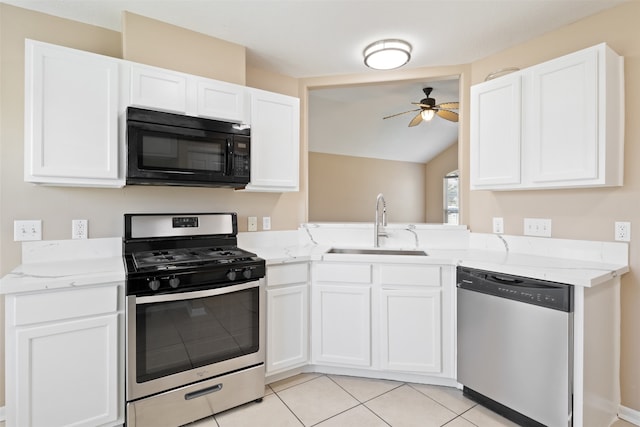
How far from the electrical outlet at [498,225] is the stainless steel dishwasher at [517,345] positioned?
657mm

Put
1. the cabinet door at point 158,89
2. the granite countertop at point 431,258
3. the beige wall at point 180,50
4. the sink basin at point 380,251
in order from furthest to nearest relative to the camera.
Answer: the sink basin at point 380,251, the beige wall at point 180,50, the cabinet door at point 158,89, the granite countertop at point 431,258

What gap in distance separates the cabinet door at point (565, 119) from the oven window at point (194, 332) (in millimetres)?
2044

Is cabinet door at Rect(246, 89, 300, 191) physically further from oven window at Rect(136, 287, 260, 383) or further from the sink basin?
oven window at Rect(136, 287, 260, 383)

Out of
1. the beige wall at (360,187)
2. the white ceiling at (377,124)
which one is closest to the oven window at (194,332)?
the white ceiling at (377,124)

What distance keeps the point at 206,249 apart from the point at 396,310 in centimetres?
143

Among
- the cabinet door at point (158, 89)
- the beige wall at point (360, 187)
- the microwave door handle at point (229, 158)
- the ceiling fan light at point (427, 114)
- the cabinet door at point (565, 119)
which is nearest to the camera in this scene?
the cabinet door at point (565, 119)

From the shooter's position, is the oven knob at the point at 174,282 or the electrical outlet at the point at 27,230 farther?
the electrical outlet at the point at 27,230

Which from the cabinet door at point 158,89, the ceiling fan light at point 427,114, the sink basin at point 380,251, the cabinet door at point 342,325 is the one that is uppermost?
the ceiling fan light at point 427,114

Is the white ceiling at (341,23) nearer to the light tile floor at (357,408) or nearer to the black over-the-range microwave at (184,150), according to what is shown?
the black over-the-range microwave at (184,150)

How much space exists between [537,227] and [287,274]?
182cm

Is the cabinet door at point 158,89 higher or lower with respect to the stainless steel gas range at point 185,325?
higher

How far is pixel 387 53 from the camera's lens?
2.49 metres

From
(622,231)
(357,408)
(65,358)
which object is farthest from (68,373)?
(622,231)

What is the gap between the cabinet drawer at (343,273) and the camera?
7.75ft
